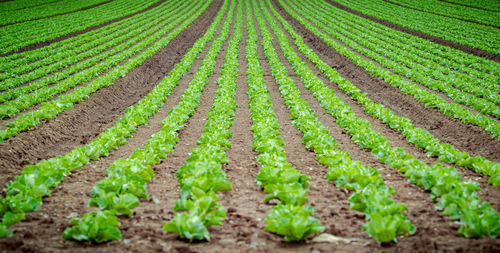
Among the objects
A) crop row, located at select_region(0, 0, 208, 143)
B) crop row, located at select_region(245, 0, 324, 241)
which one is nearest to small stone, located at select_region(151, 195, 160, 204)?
crop row, located at select_region(245, 0, 324, 241)

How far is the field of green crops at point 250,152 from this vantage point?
4562 millimetres

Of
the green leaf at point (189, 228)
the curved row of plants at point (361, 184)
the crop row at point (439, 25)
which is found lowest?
the green leaf at point (189, 228)

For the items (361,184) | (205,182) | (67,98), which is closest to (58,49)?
(67,98)

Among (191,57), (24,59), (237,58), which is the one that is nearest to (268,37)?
(237,58)

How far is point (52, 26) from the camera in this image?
3247 cm

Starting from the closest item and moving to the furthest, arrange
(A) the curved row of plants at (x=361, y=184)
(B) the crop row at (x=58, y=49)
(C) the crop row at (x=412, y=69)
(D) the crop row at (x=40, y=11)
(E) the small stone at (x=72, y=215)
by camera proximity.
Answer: (A) the curved row of plants at (x=361, y=184), (E) the small stone at (x=72, y=215), (C) the crop row at (x=412, y=69), (B) the crop row at (x=58, y=49), (D) the crop row at (x=40, y=11)

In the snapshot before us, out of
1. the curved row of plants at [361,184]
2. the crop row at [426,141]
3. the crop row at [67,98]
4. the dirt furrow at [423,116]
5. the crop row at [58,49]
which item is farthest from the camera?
the crop row at [58,49]

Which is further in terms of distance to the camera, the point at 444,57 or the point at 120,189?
the point at 444,57

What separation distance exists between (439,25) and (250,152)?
34033mm

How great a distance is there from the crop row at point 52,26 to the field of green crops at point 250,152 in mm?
1170

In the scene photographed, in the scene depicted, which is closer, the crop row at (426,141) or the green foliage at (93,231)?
the green foliage at (93,231)

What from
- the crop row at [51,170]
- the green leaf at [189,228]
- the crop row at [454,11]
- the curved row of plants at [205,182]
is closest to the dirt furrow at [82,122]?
the crop row at [51,170]

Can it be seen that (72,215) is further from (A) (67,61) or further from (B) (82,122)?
(A) (67,61)

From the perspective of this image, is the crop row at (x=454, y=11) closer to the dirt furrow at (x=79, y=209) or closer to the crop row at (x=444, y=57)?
the crop row at (x=444, y=57)
